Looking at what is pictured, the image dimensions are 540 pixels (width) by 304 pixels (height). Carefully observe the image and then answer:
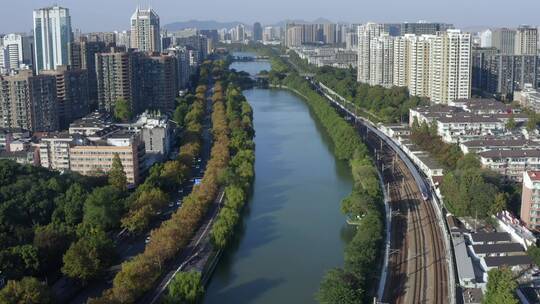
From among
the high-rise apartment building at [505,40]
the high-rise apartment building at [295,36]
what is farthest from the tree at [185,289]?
the high-rise apartment building at [295,36]

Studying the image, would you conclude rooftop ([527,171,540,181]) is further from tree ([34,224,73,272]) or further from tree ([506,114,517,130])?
tree ([506,114,517,130])

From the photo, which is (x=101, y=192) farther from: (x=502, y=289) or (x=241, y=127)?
(x=241, y=127)

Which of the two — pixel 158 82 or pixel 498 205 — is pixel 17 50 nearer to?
pixel 158 82

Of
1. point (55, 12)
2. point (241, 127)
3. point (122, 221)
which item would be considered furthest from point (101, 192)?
point (55, 12)

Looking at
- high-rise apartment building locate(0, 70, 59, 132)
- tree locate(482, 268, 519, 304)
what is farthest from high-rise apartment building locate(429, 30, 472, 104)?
tree locate(482, 268, 519, 304)

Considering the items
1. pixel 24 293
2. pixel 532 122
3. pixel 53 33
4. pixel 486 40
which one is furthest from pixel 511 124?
pixel 486 40
